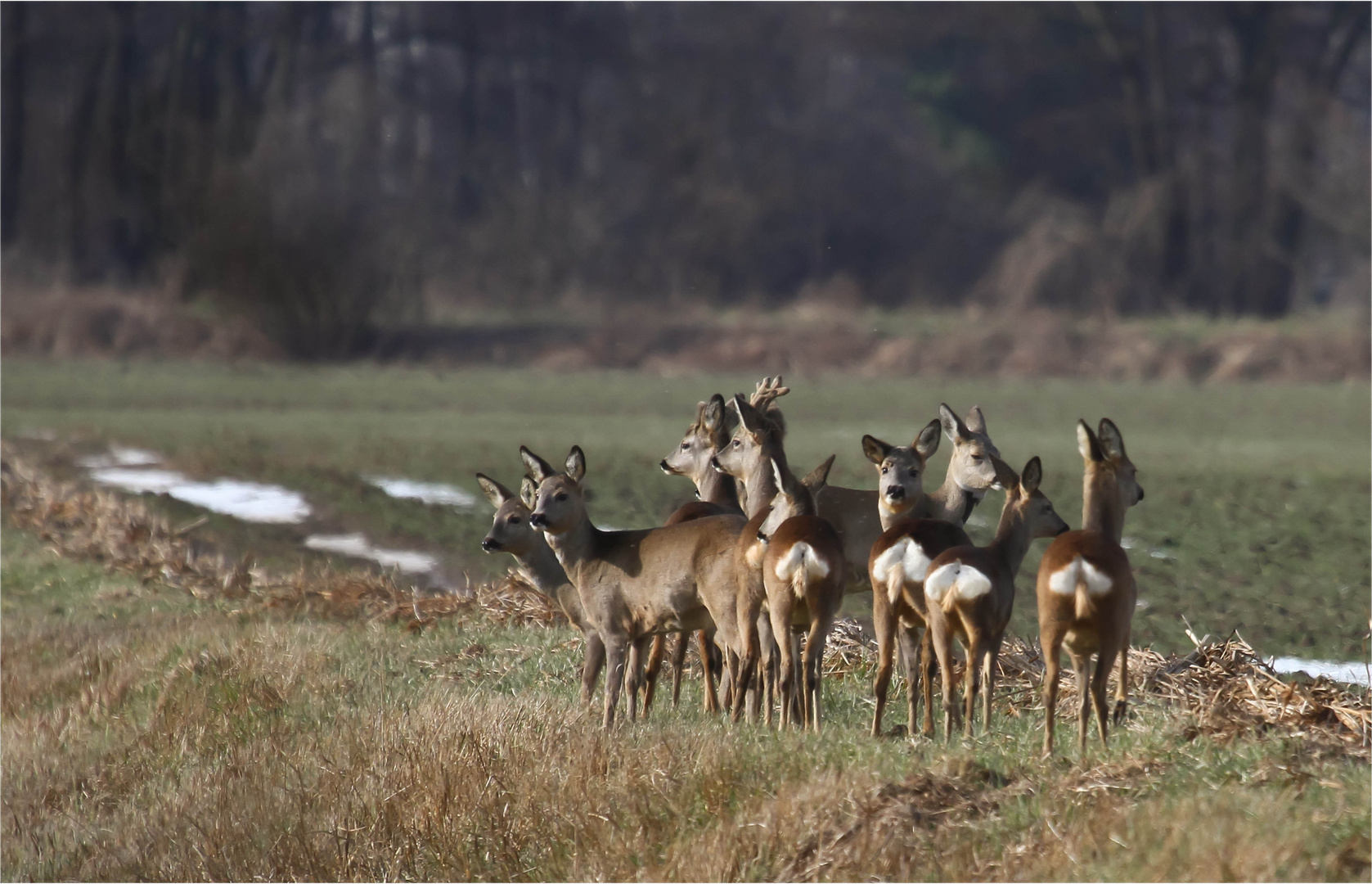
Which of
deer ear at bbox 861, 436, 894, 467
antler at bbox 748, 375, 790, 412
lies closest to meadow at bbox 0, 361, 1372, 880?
deer ear at bbox 861, 436, 894, 467

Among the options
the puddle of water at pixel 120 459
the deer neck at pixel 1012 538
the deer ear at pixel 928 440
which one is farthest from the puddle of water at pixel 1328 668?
the puddle of water at pixel 120 459

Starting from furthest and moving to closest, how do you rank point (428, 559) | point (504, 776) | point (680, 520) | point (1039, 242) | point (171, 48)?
point (171, 48), point (1039, 242), point (428, 559), point (680, 520), point (504, 776)

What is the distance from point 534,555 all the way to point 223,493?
11631 mm

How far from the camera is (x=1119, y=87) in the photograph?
60.4 m

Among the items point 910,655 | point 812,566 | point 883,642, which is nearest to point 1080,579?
point 883,642

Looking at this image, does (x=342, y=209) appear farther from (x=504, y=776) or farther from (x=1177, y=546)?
(x=504, y=776)

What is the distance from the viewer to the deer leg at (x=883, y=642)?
798cm

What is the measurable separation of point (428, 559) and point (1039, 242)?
4050 centimetres

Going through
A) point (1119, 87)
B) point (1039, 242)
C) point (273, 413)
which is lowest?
point (273, 413)

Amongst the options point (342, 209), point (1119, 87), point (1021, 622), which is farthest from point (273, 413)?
point (1119, 87)

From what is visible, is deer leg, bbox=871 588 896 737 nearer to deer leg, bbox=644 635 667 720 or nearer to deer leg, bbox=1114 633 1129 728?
deer leg, bbox=1114 633 1129 728

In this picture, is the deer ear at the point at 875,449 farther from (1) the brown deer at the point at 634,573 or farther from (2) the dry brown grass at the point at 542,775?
(2) the dry brown grass at the point at 542,775

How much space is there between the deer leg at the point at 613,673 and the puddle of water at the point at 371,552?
7.04 m

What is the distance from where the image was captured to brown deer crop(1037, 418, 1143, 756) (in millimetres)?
7180
